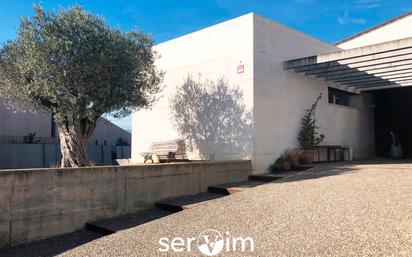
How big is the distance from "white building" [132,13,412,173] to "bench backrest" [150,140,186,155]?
20.3 inches

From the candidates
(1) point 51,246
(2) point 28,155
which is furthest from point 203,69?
(2) point 28,155

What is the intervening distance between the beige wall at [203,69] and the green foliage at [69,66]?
3379 mm

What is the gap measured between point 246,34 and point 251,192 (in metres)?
5.23

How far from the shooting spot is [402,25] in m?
17.8

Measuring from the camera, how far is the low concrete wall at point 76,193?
19.2 feet

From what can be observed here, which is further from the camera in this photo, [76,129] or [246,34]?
[246,34]

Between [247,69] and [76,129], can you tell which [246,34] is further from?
[76,129]

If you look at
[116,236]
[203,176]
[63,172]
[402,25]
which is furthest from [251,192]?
[402,25]

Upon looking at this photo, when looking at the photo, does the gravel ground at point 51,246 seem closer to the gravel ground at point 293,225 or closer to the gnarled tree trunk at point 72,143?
the gravel ground at point 293,225

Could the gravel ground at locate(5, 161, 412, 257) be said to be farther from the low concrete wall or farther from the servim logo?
the low concrete wall

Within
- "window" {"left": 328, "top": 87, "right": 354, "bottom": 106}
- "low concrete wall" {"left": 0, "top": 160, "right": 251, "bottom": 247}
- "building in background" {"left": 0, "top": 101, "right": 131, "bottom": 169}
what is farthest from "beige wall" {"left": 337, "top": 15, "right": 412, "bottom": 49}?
"low concrete wall" {"left": 0, "top": 160, "right": 251, "bottom": 247}

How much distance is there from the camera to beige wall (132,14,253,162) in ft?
36.0

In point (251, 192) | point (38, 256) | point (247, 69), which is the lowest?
point (38, 256)

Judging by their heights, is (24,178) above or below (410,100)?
below
